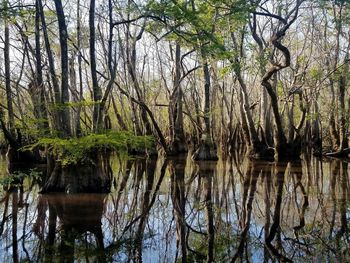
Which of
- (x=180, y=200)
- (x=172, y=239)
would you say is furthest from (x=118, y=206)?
(x=172, y=239)

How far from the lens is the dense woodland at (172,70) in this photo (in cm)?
940

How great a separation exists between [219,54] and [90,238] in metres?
5.51

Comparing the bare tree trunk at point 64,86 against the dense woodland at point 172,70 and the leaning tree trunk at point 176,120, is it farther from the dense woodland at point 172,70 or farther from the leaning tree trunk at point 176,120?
the leaning tree trunk at point 176,120

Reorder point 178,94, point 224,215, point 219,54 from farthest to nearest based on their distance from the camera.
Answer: point 178,94
point 219,54
point 224,215

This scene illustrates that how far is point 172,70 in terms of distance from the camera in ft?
66.7

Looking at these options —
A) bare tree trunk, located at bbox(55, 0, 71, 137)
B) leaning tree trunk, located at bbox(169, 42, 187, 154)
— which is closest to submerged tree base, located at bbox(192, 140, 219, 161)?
leaning tree trunk, located at bbox(169, 42, 187, 154)

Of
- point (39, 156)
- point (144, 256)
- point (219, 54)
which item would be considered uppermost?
point (219, 54)

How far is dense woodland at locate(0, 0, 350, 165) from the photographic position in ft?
30.8

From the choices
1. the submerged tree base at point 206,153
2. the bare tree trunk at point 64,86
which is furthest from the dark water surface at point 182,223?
the submerged tree base at point 206,153

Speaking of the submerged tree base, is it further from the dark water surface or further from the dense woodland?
the dark water surface

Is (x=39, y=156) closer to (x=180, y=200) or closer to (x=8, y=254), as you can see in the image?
(x=180, y=200)

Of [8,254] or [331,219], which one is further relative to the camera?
[331,219]

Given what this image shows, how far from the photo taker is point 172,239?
536 centimetres

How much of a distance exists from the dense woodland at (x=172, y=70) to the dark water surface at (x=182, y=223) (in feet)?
4.37
